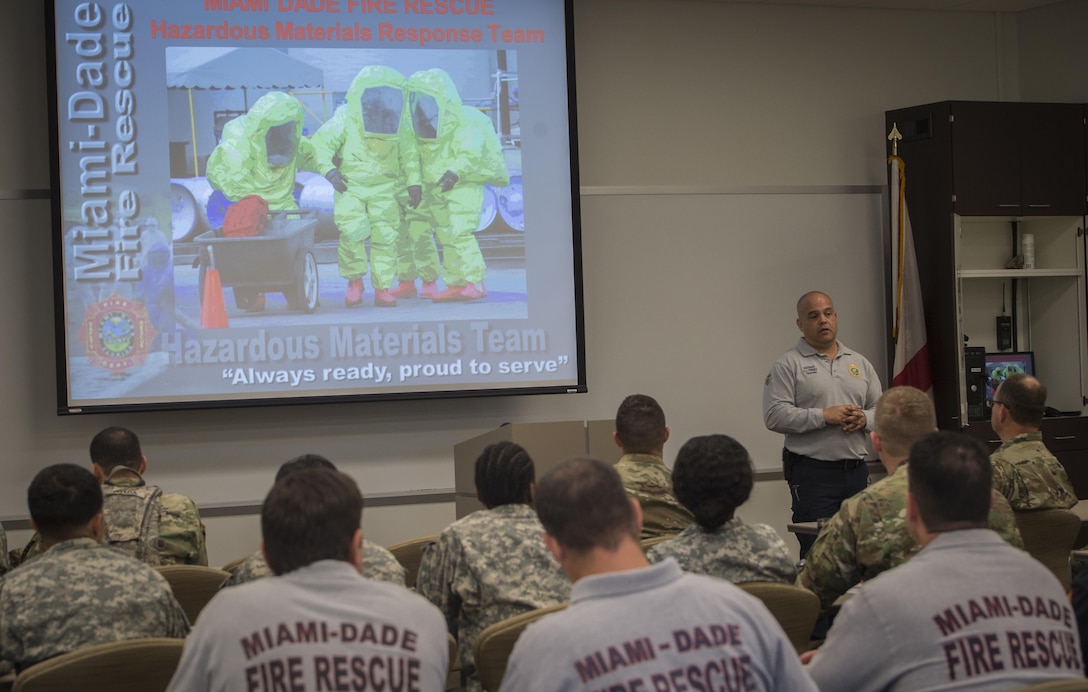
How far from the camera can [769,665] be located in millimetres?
1700

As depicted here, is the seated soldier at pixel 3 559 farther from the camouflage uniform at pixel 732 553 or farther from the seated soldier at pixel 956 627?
the seated soldier at pixel 956 627

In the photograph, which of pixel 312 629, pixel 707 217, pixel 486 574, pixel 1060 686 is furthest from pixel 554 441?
pixel 1060 686

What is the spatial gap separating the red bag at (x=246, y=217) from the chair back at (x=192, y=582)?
285 centimetres

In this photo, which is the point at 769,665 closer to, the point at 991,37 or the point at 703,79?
the point at 703,79

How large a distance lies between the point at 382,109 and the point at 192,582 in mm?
3376

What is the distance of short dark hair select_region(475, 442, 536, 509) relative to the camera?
2924 mm

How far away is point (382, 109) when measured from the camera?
5.96 metres

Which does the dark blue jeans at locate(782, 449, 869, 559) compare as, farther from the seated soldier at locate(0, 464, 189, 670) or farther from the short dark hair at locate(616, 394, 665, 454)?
the seated soldier at locate(0, 464, 189, 670)

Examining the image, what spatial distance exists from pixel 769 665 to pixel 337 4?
16.4ft

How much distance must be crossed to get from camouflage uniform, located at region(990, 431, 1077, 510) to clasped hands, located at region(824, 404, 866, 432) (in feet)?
4.74

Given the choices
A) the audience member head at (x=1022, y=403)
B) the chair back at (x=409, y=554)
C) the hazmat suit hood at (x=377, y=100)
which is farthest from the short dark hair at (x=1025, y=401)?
the hazmat suit hood at (x=377, y=100)

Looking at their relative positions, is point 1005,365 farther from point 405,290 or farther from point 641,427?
point 641,427

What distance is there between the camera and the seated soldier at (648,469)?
355cm

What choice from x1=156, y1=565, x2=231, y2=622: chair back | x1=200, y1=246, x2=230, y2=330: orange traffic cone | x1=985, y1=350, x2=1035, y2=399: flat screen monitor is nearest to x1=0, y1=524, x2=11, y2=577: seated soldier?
Result: x1=156, y1=565, x2=231, y2=622: chair back
